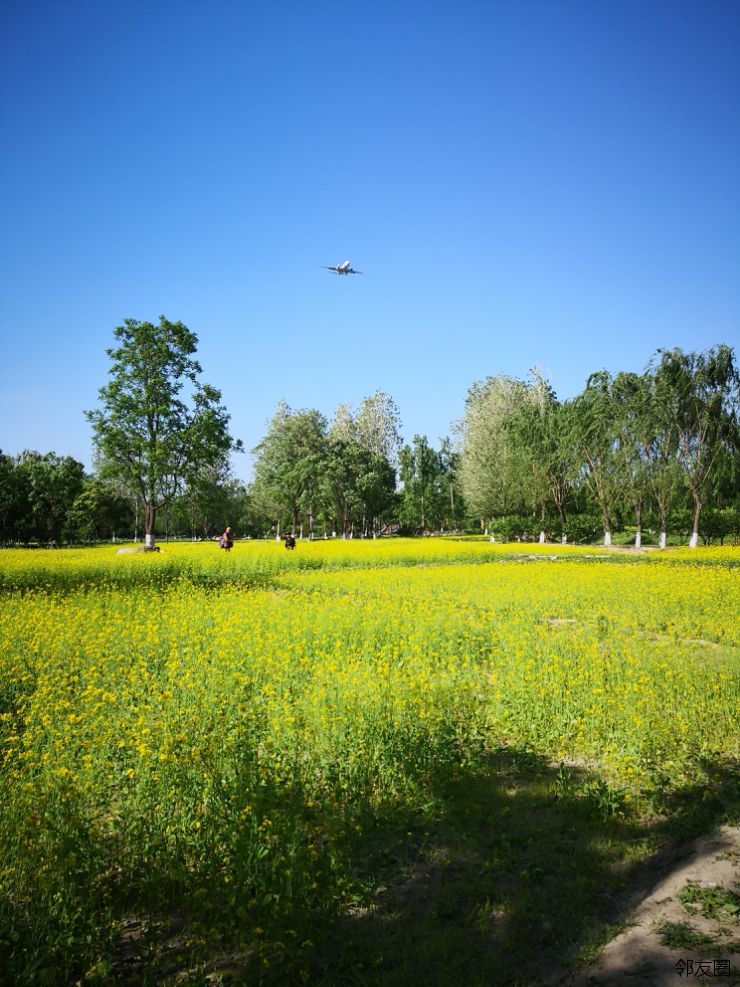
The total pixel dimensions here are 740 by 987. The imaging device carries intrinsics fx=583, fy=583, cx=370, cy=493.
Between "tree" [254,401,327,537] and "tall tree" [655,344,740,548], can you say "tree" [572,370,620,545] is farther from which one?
"tree" [254,401,327,537]

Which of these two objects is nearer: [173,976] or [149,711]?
[173,976]

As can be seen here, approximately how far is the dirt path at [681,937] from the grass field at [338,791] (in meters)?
0.23

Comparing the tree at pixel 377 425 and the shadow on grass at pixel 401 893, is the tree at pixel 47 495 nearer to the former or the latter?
the tree at pixel 377 425

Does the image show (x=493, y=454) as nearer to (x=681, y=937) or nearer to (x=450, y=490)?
(x=450, y=490)

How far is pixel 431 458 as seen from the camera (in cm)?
8225

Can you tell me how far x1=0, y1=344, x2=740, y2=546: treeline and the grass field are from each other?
108ft

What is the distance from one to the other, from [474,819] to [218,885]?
2.38m

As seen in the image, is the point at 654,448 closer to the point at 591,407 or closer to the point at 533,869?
the point at 591,407

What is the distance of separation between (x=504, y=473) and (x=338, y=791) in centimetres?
5118

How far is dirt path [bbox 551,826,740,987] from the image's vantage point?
337 centimetres

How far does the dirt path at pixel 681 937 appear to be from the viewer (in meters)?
3.37

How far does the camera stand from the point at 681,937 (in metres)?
3.67

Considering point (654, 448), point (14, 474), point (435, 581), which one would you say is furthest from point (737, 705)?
point (14, 474)

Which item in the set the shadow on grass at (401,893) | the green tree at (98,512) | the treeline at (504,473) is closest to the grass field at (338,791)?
the shadow on grass at (401,893)
